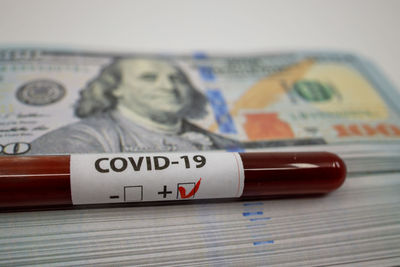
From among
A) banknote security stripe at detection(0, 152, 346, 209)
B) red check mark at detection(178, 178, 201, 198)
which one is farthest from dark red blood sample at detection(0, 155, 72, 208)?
red check mark at detection(178, 178, 201, 198)

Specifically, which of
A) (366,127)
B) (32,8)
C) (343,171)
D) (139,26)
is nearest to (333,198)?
(343,171)

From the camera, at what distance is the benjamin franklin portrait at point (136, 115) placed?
1.33ft

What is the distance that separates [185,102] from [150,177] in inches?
6.8

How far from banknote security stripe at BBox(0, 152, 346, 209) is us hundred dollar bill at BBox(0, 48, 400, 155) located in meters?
0.05

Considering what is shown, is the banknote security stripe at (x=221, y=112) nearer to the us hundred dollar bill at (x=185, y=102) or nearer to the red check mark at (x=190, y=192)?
the us hundred dollar bill at (x=185, y=102)

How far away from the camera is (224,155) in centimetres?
38

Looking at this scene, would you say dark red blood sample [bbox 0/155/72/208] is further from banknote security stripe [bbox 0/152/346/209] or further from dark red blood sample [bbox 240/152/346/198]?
dark red blood sample [bbox 240/152/346/198]

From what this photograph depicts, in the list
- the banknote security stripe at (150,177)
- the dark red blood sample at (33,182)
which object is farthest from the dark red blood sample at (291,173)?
the dark red blood sample at (33,182)

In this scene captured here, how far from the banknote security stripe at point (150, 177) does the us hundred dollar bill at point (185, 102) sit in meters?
0.05

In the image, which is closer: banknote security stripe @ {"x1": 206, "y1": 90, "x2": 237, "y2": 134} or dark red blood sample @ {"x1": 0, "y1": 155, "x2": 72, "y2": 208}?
dark red blood sample @ {"x1": 0, "y1": 155, "x2": 72, "y2": 208}

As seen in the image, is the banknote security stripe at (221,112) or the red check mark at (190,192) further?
the banknote security stripe at (221,112)

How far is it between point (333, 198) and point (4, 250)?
13.7 inches

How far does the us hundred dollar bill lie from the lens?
1.37 ft

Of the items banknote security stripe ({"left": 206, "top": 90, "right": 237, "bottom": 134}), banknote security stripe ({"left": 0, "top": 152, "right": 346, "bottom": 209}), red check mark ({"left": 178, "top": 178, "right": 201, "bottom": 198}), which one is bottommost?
red check mark ({"left": 178, "top": 178, "right": 201, "bottom": 198})
